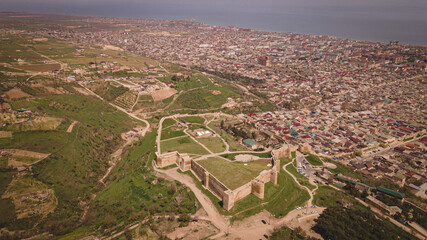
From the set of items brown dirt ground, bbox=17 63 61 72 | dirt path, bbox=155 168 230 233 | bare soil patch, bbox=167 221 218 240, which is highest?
brown dirt ground, bbox=17 63 61 72

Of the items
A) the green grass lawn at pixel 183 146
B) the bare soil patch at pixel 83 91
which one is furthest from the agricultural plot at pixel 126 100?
the green grass lawn at pixel 183 146

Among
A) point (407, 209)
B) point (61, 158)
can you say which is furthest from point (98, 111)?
point (407, 209)

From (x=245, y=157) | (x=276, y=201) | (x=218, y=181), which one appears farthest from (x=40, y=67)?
(x=276, y=201)

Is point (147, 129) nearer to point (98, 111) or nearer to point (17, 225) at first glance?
point (98, 111)

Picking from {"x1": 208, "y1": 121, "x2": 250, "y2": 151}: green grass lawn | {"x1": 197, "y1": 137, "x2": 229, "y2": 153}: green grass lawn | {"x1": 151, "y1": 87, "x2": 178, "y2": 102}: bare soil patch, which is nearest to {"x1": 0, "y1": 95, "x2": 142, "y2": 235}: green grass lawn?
{"x1": 151, "y1": 87, "x2": 178, "y2": 102}: bare soil patch

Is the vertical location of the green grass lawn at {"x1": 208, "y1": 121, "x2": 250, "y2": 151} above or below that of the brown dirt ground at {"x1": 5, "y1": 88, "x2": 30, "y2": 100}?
below

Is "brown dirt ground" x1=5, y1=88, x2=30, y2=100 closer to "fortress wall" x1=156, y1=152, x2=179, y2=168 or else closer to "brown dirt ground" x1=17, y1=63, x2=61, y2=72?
"brown dirt ground" x1=17, y1=63, x2=61, y2=72
